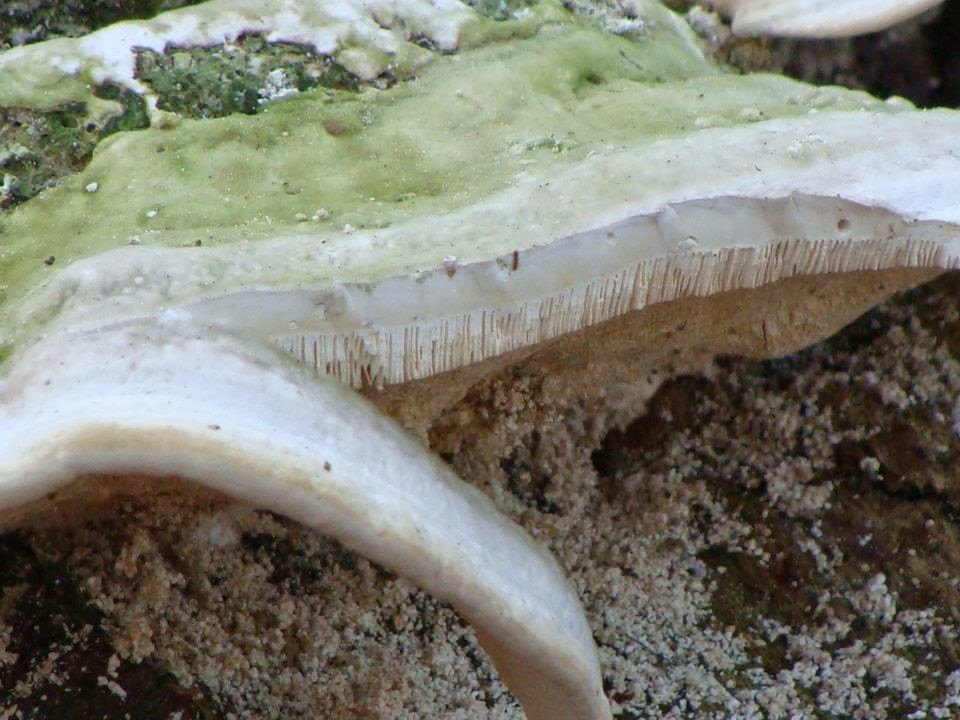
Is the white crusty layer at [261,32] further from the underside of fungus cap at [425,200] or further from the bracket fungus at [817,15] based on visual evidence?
the bracket fungus at [817,15]

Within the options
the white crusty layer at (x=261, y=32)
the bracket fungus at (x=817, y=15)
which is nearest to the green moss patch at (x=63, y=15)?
the white crusty layer at (x=261, y=32)

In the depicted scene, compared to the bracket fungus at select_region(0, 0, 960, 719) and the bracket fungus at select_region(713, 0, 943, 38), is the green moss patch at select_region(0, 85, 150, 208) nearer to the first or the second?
the bracket fungus at select_region(0, 0, 960, 719)

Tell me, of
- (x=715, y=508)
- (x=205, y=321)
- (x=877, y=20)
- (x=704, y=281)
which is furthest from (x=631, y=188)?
(x=877, y=20)

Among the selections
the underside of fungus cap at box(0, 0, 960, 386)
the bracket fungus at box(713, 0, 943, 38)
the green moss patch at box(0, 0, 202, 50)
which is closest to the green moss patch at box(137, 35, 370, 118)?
the underside of fungus cap at box(0, 0, 960, 386)

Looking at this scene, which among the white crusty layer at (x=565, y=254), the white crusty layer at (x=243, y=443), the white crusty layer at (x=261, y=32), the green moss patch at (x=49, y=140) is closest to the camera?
the white crusty layer at (x=243, y=443)

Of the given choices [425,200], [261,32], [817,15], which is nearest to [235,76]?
[261,32]

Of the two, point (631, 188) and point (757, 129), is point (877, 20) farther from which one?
point (631, 188)
